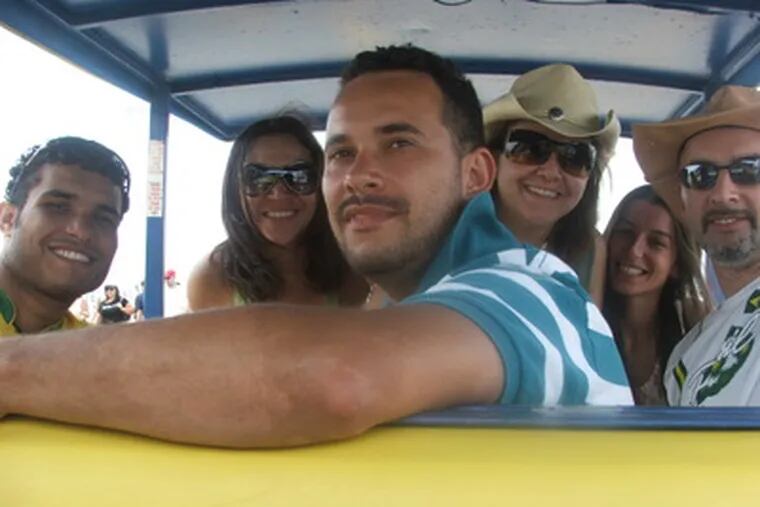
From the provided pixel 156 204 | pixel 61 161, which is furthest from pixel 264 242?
pixel 61 161

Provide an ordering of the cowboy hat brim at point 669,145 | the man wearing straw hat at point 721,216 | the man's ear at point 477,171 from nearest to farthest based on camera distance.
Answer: the man's ear at point 477,171 < the man wearing straw hat at point 721,216 < the cowboy hat brim at point 669,145

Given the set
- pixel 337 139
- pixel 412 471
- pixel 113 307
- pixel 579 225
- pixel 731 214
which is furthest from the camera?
pixel 113 307

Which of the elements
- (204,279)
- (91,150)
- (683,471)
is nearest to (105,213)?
(91,150)

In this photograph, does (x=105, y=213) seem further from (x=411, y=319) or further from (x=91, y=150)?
(x=411, y=319)

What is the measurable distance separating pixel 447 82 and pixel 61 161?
4.18ft

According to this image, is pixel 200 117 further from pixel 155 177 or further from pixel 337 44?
pixel 337 44

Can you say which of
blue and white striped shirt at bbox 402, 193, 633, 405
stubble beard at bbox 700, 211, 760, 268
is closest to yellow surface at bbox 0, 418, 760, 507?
blue and white striped shirt at bbox 402, 193, 633, 405

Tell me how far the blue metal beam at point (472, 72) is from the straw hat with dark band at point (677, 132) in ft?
1.18

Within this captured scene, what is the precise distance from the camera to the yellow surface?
0.85 m

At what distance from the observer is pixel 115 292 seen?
5.37 m

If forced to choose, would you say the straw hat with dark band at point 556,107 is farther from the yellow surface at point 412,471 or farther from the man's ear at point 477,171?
the yellow surface at point 412,471

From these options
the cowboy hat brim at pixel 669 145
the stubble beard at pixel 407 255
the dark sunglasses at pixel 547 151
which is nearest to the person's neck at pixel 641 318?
the cowboy hat brim at pixel 669 145

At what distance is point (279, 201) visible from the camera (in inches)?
109

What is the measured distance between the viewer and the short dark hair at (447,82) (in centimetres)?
187
